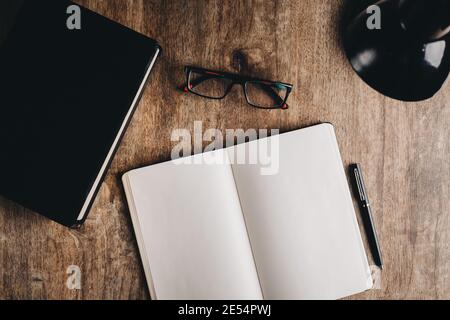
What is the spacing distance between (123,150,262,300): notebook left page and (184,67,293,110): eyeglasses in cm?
13

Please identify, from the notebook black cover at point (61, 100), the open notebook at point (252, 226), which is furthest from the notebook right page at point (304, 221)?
the notebook black cover at point (61, 100)

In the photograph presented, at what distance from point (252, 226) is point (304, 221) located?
0.10m

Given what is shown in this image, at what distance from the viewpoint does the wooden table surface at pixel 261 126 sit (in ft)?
2.48

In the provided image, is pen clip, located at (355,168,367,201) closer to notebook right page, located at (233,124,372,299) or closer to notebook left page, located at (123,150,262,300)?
notebook right page, located at (233,124,372,299)

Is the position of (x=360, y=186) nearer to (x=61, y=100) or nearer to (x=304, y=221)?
(x=304, y=221)

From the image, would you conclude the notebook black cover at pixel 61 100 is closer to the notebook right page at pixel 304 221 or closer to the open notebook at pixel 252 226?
the open notebook at pixel 252 226

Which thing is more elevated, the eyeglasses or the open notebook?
the eyeglasses

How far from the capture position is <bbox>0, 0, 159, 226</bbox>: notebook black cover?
26.4 inches

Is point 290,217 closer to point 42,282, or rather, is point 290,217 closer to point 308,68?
point 308,68

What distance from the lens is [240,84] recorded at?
2.57ft

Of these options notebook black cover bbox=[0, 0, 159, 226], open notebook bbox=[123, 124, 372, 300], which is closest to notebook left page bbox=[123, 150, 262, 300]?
open notebook bbox=[123, 124, 372, 300]

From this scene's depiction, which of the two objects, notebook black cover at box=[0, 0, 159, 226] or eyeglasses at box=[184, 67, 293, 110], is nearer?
notebook black cover at box=[0, 0, 159, 226]

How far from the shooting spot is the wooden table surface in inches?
29.8

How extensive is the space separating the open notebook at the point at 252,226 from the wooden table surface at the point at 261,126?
4 centimetres
